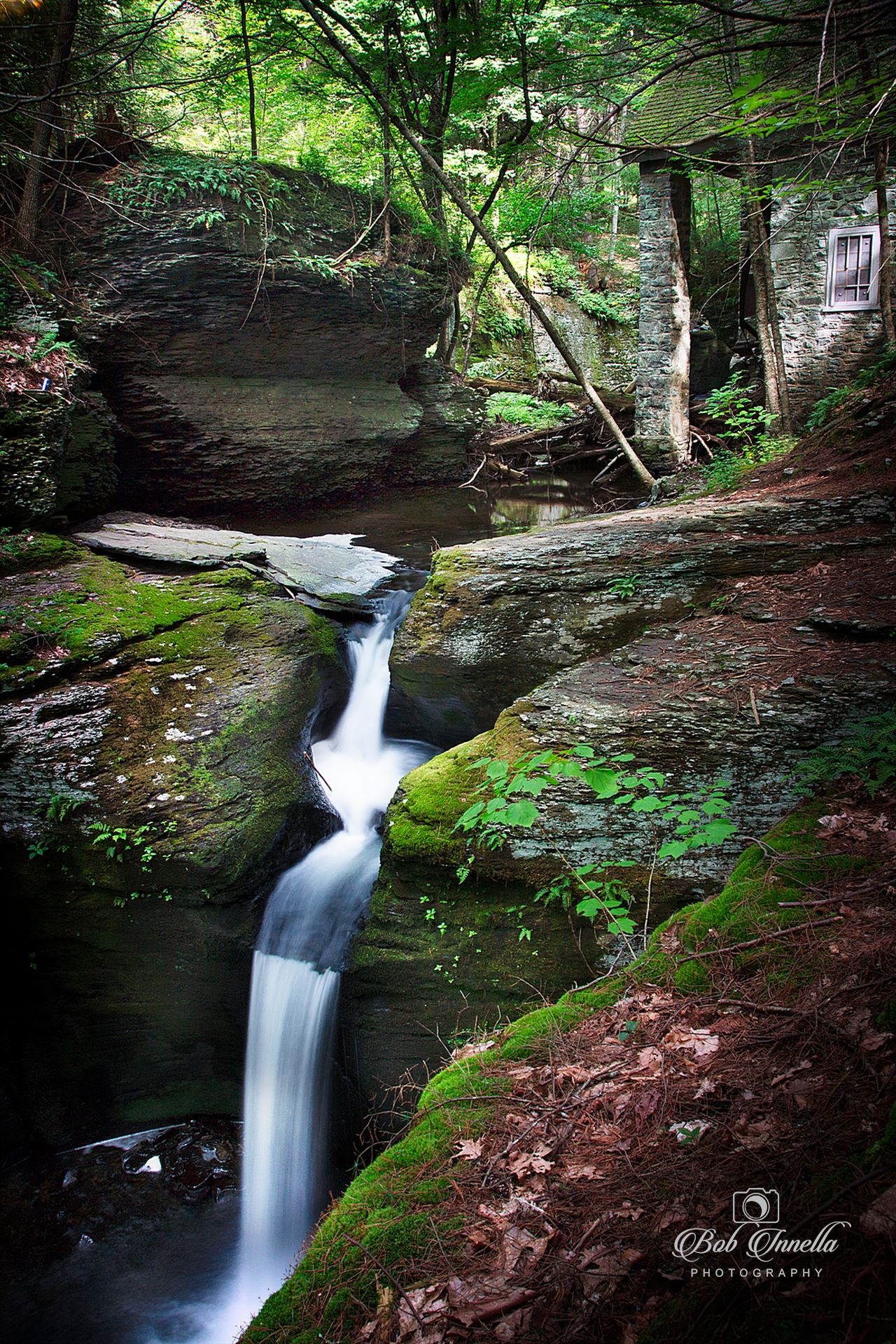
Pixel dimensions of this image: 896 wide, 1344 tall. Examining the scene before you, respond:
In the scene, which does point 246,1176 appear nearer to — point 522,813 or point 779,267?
point 522,813

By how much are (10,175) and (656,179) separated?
894 centimetres

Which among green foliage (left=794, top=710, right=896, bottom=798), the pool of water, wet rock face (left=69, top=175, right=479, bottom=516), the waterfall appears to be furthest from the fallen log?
green foliage (left=794, top=710, right=896, bottom=798)

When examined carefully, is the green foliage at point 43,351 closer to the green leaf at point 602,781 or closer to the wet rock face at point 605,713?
the wet rock face at point 605,713

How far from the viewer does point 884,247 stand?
33.8 ft

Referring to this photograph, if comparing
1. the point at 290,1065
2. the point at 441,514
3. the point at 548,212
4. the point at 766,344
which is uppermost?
the point at 548,212

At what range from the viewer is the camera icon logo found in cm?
156

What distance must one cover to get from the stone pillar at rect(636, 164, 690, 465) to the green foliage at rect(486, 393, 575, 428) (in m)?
1.87

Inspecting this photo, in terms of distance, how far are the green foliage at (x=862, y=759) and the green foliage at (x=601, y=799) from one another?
39 centimetres

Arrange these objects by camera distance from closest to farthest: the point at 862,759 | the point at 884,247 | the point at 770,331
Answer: the point at 862,759
the point at 884,247
the point at 770,331

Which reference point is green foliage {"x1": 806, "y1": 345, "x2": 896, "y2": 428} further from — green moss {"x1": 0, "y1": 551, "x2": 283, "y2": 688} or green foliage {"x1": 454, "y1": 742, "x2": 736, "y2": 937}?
green moss {"x1": 0, "y1": 551, "x2": 283, "y2": 688}

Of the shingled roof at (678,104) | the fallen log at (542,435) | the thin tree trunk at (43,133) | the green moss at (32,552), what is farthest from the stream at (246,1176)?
the shingled roof at (678,104)

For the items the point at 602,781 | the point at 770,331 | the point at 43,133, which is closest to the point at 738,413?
the point at 770,331

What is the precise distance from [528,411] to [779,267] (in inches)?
175

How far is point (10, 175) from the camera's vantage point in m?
8.91
